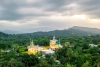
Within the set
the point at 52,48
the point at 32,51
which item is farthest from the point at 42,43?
the point at 32,51

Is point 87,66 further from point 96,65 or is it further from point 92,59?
point 92,59

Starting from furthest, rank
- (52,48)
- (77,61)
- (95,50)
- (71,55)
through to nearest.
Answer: (52,48) → (95,50) → (71,55) → (77,61)

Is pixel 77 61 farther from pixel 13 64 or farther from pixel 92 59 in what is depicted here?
pixel 13 64

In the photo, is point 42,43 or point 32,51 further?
point 42,43

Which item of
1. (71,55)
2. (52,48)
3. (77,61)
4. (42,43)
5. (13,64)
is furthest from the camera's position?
(42,43)

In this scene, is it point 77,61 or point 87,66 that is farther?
point 77,61

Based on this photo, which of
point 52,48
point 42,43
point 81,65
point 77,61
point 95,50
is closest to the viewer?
point 81,65

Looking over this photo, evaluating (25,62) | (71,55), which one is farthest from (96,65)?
(25,62)

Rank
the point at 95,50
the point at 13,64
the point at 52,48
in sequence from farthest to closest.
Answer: the point at 52,48 → the point at 95,50 → the point at 13,64
